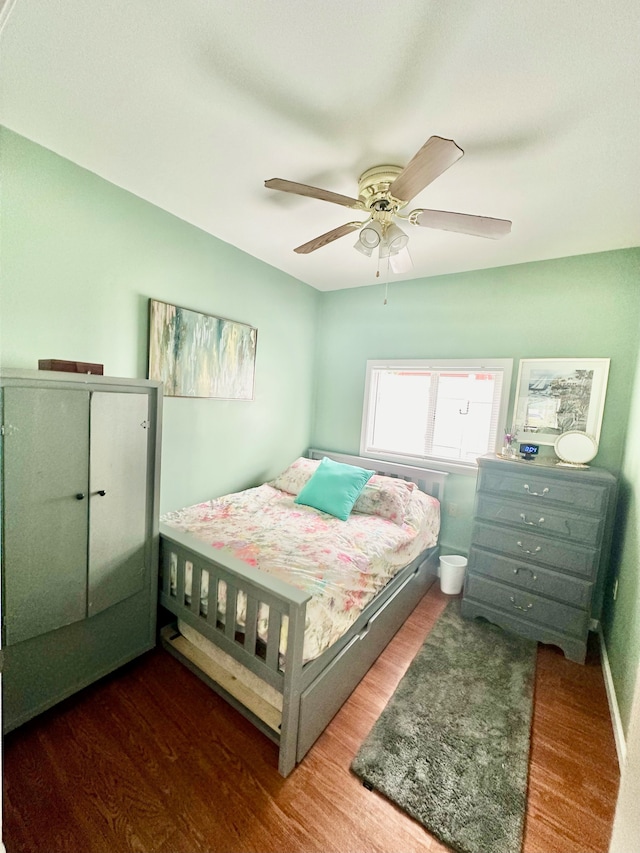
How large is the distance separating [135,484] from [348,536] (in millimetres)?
1283

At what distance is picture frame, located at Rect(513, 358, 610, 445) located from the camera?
2373mm

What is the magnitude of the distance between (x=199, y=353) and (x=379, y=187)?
1.58 m

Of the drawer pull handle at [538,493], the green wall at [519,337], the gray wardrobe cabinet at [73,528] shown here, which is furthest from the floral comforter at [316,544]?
the green wall at [519,337]

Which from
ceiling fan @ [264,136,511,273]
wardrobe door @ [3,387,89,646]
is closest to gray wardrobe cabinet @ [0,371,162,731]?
wardrobe door @ [3,387,89,646]

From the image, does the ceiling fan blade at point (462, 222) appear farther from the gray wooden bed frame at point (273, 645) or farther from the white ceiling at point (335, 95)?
the gray wooden bed frame at point (273, 645)

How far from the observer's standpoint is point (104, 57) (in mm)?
1206

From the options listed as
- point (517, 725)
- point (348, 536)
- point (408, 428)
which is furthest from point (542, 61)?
point (517, 725)

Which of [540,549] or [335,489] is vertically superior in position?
[335,489]

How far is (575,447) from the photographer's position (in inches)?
90.0

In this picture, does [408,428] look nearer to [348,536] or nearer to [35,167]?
[348,536]

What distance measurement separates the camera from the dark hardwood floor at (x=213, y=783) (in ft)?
3.86

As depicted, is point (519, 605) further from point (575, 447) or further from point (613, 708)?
point (575, 447)

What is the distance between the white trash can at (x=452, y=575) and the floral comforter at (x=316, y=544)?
0.20m

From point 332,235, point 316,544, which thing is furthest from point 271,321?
point 316,544
